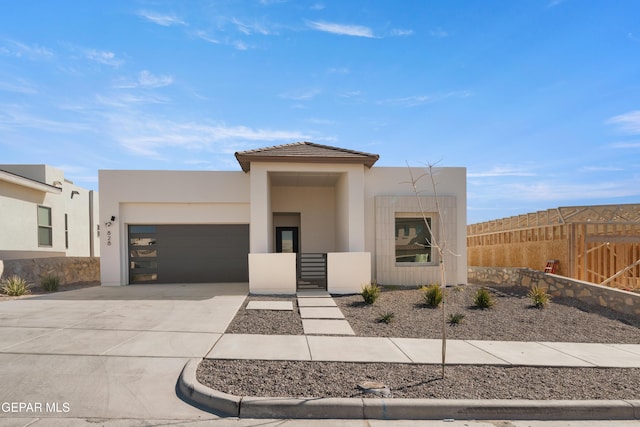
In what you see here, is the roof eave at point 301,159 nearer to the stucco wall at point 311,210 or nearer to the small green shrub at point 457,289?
the stucco wall at point 311,210

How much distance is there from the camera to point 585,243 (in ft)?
52.7

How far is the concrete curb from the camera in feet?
15.0

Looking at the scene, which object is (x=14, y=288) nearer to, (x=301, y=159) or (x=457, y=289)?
(x=301, y=159)

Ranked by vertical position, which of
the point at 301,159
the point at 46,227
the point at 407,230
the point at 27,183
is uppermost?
the point at 301,159

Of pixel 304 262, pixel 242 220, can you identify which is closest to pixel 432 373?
pixel 242 220

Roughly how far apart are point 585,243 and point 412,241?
7228 mm

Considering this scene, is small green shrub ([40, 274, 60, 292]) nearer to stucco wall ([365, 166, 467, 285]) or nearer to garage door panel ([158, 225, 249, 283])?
garage door panel ([158, 225, 249, 283])

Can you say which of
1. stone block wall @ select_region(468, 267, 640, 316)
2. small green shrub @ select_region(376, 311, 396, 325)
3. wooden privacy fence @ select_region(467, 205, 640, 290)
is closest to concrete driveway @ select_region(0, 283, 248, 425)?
small green shrub @ select_region(376, 311, 396, 325)

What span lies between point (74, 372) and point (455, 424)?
4934mm

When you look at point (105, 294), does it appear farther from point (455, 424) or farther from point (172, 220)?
point (455, 424)

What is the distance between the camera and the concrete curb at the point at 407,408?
4.59 m

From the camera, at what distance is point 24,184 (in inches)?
644

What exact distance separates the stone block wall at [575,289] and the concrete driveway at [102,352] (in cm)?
1001

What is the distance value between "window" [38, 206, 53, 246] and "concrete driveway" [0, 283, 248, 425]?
8200 millimetres
